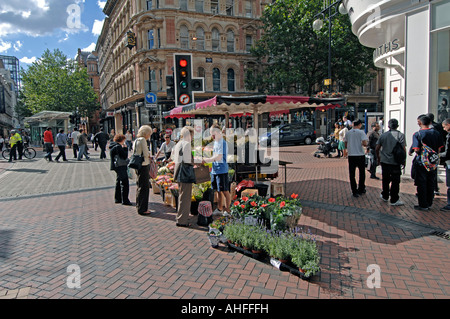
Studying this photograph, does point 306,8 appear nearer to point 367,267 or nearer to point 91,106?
point 367,267

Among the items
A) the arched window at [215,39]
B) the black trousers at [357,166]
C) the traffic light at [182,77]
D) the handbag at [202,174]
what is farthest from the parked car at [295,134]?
the handbag at [202,174]

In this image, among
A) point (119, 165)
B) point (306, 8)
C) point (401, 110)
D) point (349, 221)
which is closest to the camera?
point (349, 221)

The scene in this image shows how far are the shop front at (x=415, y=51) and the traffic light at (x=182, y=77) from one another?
19.1 ft

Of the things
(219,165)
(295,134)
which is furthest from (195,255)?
(295,134)

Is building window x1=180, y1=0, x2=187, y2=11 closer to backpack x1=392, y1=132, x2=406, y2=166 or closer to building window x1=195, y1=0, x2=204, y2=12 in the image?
building window x1=195, y1=0, x2=204, y2=12

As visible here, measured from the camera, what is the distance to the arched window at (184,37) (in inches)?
1227

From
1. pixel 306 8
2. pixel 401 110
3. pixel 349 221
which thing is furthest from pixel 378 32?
pixel 306 8

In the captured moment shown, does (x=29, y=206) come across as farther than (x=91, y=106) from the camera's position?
No

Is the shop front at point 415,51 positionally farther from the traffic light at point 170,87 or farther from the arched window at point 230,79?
the arched window at point 230,79

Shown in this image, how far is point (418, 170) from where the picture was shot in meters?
6.16

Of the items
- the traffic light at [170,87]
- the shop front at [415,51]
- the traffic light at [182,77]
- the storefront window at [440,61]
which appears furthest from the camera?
the traffic light at [170,87]

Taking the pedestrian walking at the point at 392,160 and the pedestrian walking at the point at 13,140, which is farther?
the pedestrian walking at the point at 13,140

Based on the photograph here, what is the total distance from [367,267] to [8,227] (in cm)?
605

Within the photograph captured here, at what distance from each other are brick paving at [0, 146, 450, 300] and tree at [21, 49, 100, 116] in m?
39.9
